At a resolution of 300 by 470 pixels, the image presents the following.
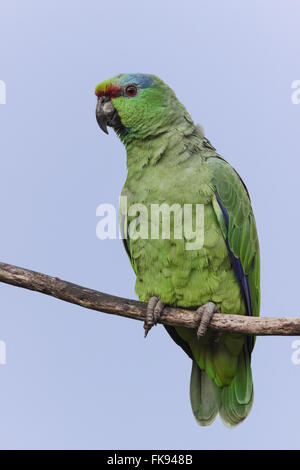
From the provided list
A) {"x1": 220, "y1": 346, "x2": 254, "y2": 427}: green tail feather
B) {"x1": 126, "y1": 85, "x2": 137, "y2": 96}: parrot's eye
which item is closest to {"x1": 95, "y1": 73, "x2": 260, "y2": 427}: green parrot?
{"x1": 126, "y1": 85, "x2": 137, "y2": 96}: parrot's eye

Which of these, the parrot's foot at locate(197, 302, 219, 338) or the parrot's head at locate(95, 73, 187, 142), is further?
the parrot's head at locate(95, 73, 187, 142)

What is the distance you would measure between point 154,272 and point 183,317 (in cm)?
35

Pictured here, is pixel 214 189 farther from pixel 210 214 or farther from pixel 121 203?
pixel 121 203

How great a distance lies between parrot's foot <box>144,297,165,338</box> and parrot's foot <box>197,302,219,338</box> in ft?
0.84

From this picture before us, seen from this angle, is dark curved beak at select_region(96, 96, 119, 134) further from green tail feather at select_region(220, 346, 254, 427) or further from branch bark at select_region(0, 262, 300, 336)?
green tail feather at select_region(220, 346, 254, 427)

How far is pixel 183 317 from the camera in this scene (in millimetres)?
3809

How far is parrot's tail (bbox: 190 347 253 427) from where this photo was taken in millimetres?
4258

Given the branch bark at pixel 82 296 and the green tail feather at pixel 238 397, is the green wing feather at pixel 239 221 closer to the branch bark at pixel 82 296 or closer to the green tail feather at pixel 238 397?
the branch bark at pixel 82 296

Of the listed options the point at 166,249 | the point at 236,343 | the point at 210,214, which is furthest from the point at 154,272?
the point at 236,343

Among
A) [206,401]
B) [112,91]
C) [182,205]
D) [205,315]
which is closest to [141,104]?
[112,91]

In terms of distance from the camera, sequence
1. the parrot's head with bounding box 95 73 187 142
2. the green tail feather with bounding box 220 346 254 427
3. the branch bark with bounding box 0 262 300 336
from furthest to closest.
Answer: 1. the green tail feather with bounding box 220 346 254 427
2. the parrot's head with bounding box 95 73 187 142
3. the branch bark with bounding box 0 262 300 336

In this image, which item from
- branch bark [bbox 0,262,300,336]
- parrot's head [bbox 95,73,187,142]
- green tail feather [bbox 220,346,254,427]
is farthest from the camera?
green tail feather [bbox 220,346,254,427]

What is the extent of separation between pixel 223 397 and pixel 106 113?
7.21 ft

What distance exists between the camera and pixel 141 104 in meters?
3.88
